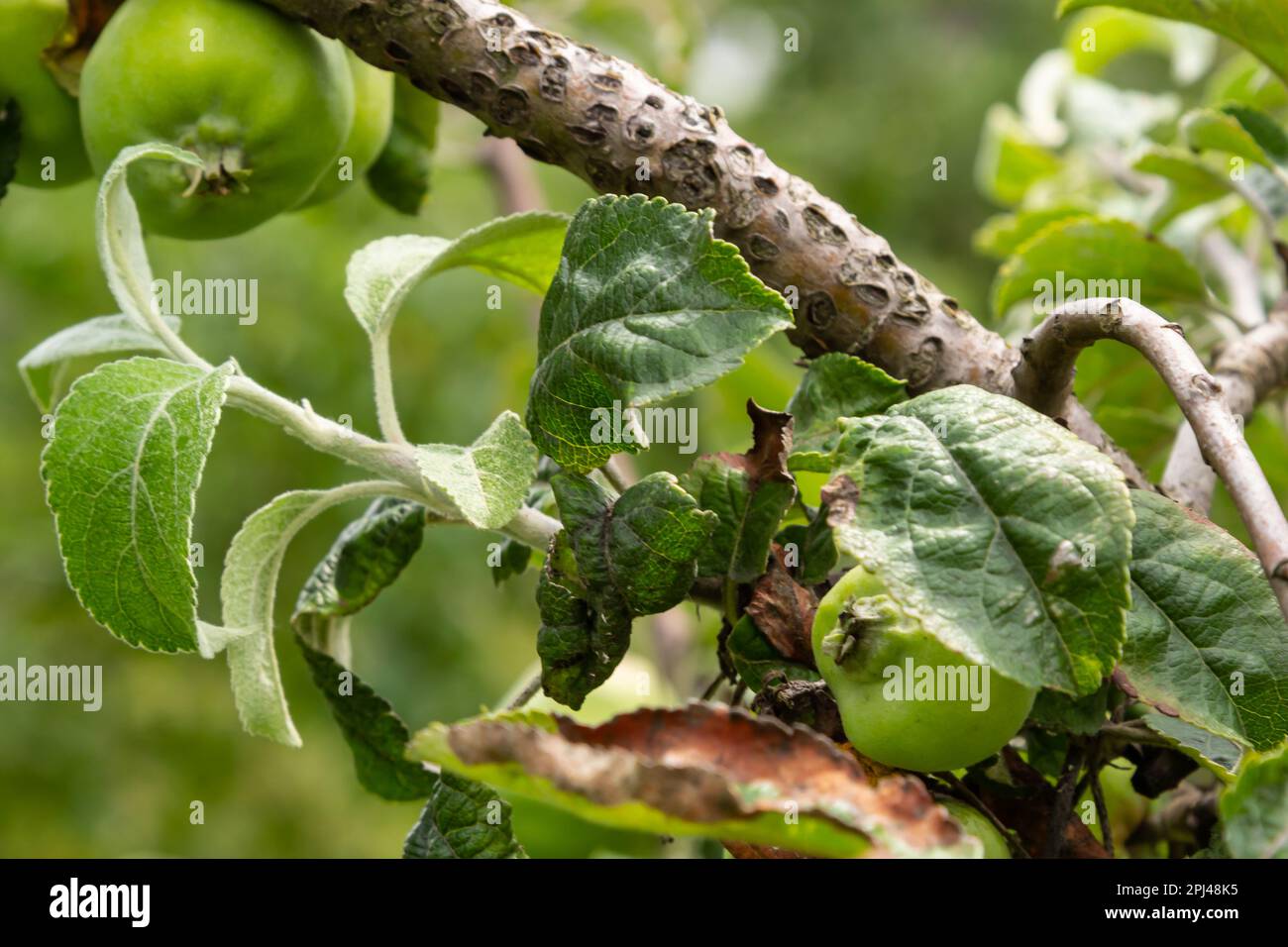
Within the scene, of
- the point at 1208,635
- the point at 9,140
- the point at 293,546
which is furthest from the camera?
the point at 293,546

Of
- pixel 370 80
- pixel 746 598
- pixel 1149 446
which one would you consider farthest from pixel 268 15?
Answer: pixel 1149 446

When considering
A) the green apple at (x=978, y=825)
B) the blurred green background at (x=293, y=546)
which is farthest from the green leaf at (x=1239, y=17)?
the blurred green background at (x=293, y=546)

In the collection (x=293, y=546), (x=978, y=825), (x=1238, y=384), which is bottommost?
(x=978, y=825)

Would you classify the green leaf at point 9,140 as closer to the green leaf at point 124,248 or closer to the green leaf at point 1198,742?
the green leaf at point 124,248

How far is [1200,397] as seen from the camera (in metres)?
0.41

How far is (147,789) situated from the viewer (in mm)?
2283

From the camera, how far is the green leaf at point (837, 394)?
530 millimetres

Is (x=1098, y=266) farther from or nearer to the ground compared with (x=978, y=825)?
farther from the ground

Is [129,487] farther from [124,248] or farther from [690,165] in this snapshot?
[690,165]

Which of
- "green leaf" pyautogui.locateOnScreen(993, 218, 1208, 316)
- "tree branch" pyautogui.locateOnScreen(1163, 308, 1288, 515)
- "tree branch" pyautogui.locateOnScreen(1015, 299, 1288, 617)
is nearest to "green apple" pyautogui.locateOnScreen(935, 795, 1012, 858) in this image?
"tree branch" pyautogui.locateOnScreen(1015, 299, 1288, 617)

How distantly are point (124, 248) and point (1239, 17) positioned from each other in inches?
23.9

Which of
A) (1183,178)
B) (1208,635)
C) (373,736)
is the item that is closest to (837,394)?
(1208,635)
